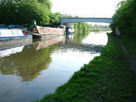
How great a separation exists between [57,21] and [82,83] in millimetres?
52336

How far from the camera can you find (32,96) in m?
6.00

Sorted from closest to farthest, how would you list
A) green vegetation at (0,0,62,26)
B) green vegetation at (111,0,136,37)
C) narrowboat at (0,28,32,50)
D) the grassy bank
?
the grassy bank
green vegetation at (111,0,136,37)
narrowboat at (0,28,32,50)
green vegetation at (0,0,62,26)

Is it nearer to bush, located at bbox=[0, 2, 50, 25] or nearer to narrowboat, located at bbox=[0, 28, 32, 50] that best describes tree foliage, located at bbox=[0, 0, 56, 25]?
bush, located at bbox=[0, 2, 50, 25]

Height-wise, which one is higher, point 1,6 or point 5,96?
point 1,6

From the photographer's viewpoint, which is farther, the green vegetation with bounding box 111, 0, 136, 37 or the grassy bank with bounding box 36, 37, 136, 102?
the green vegetation with bounding box 111, 0, 136, 37

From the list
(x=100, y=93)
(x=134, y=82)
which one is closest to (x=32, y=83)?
(x=100, y=93)

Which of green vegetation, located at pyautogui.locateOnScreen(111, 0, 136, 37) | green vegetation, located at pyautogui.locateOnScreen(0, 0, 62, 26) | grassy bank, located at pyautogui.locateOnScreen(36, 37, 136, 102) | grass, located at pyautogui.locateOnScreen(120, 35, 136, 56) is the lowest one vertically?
grassy bank, located at pyautogui.locateOnScreen(36, 37, 136, 102)

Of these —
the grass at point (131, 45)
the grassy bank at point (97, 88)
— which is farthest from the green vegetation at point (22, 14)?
the grassy bank at point (97, 88)

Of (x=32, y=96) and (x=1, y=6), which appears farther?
(x=1, y=6)

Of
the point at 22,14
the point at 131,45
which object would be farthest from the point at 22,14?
the point at 131,45

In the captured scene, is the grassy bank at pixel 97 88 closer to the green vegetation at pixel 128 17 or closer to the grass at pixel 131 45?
the grass at pixel 131 45

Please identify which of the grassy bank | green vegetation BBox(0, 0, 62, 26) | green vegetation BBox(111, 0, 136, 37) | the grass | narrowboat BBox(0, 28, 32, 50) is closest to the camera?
the grassy bank

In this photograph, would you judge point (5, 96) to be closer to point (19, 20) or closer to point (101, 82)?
point (101, 82)

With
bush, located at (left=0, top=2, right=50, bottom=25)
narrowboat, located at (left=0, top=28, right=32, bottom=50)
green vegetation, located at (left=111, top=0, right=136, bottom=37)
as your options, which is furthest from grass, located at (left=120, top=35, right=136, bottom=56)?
bush, located at (left=0, top=2, right=50, bottom=25)
